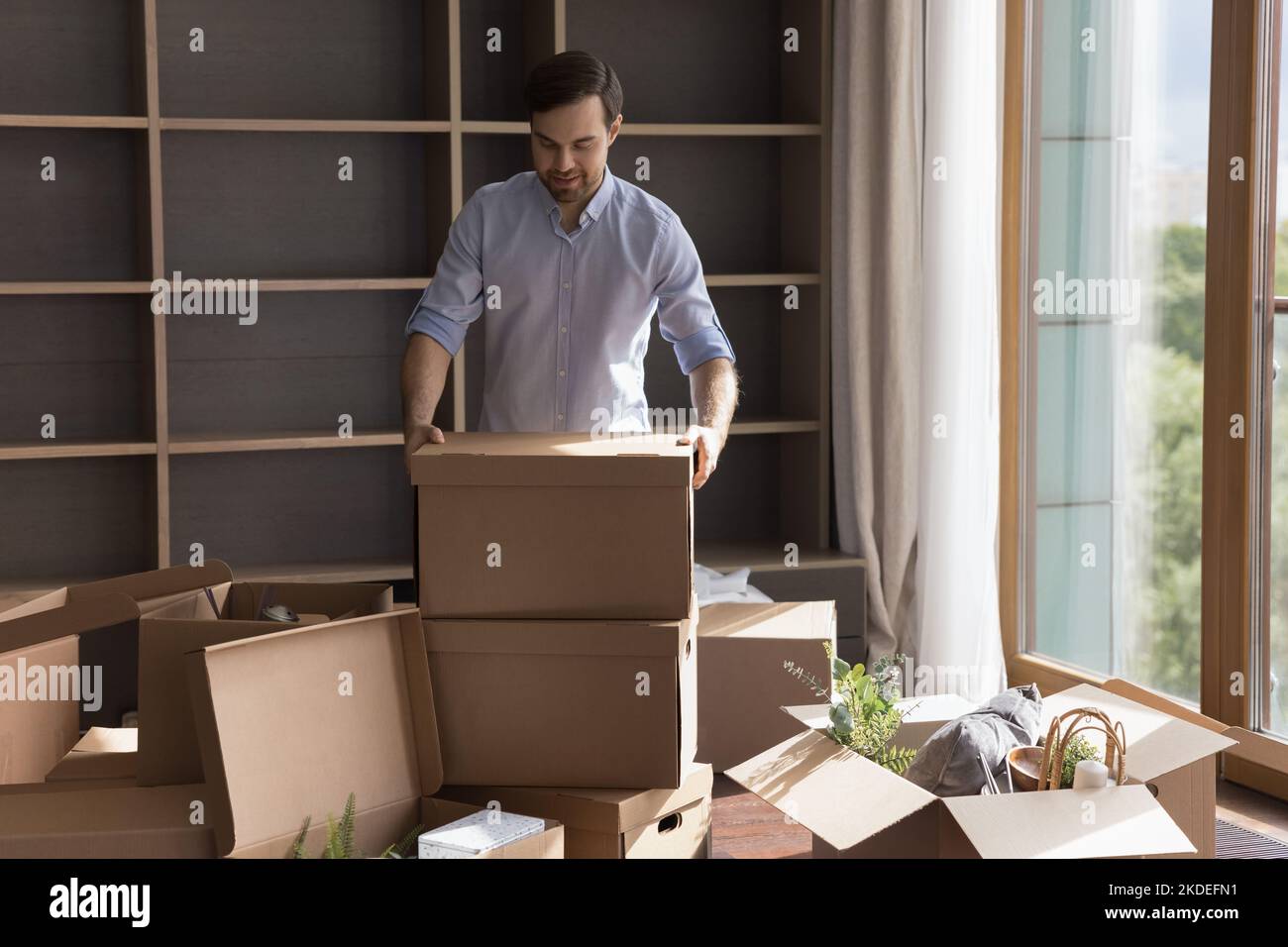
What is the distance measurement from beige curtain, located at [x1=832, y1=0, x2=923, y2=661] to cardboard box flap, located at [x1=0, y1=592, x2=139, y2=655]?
2.39 m

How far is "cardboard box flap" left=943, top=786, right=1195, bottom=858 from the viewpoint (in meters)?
1.98

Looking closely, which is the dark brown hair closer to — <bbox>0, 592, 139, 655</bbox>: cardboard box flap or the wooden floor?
<bbox>0, 592, 139, 655</bbox>: cardboard box flap

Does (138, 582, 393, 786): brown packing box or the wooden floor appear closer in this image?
(138, 582, 393, 786): brown packing box

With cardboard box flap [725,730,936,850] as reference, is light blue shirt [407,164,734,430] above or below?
above

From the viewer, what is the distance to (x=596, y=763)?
2014mm

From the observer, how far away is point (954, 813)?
6.77 ft

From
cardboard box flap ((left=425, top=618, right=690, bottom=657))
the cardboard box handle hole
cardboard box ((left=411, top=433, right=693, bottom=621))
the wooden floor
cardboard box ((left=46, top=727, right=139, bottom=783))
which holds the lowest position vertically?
the wooden floor

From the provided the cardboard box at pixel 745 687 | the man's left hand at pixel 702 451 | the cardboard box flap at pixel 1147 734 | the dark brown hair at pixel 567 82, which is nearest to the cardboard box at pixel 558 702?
the man's left hand at pixel 702 451

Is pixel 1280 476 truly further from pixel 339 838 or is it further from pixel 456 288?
pixel 339 838

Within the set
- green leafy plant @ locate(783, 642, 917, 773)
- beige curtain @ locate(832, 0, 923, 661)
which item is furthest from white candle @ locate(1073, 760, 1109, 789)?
beige curtain @ locate(832, 0, 923, 661)

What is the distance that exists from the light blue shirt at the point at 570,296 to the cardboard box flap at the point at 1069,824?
94 cm

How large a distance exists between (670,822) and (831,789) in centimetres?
28

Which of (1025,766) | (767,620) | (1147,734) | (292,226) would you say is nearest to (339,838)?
(1025,766)
